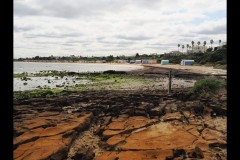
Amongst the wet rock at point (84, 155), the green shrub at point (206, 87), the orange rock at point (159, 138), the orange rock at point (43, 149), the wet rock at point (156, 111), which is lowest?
the wet rock at point (84, 155)

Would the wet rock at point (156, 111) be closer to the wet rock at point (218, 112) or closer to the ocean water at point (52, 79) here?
the wet rock at point (218, 112)

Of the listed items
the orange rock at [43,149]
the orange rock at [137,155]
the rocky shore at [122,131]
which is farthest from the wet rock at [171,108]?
the orange rock at [43,149]

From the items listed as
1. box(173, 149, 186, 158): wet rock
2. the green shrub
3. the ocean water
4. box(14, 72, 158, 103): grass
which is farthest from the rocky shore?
the ocean water

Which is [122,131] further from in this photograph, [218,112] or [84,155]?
[218,112]

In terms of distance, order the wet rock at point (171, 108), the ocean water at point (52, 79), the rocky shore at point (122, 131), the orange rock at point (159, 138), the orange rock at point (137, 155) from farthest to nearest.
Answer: the ocean water at point (52, 79) < the wet rock at point (171, 108) < the orange rock at point (159, 138) < the rocky shore at point (122, 131) < the orange rock at point (137, 155)

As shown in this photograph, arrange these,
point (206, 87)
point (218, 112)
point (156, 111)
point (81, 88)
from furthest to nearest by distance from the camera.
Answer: point (81, 88), point (206, 87), point (156, 111), point (218, 112)

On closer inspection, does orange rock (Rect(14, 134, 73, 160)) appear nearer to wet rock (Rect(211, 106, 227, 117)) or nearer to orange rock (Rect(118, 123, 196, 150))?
orange rock (Rect(118, 123, 196, 150))

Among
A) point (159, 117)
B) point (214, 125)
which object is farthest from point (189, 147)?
point (159, 117)

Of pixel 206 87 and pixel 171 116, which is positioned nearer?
pixel 171 116

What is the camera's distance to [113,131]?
223 inches

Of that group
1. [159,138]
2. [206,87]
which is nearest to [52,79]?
[206,87]
